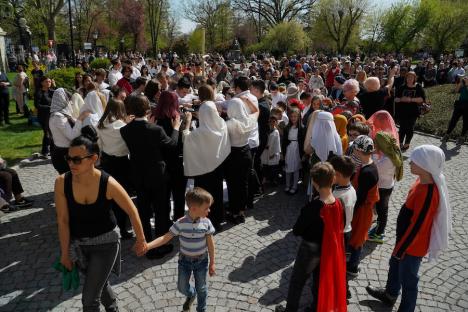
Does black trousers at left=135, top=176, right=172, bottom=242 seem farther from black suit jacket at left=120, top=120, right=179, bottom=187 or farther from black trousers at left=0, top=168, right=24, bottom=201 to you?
black trousers at left=0, top=168, right=24, bottom=201

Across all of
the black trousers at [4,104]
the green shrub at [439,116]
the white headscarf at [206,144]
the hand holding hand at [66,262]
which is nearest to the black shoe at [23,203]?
the white headscarf at [206,144]

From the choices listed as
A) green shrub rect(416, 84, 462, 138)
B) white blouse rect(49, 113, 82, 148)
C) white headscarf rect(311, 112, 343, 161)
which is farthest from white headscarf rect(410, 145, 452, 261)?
green shrub rect(416, 84, 462, 138)

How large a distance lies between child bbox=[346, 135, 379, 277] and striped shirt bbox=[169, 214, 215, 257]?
1.84 metres

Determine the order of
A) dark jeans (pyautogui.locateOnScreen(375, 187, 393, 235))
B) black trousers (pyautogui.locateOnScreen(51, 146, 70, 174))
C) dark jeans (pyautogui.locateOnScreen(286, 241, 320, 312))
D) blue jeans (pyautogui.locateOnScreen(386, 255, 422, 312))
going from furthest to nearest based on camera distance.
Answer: black trousers (pyautogui.locateOnScreen(51, 146, 70, 174))
dark jeans (pyautogui.locateOnScreen(375, 187, 393, 235))
blue jeans (pyautogui.locateOnScreen(386, 255, 422, 312))
dark jeans (pyautogui.locateOnScreen(286, 241, 320, 312))

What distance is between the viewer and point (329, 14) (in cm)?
4781

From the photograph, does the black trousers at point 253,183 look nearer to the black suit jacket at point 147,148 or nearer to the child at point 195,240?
the black suit jacket at point 147,148

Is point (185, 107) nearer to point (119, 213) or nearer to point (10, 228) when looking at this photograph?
point (119, 213)

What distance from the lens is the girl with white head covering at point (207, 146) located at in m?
4.83

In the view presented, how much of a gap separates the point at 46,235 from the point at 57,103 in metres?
1.99

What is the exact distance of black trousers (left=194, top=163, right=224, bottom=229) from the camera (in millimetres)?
5227

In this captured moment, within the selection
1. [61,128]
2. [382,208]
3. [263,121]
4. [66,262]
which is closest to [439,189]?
[382,208]

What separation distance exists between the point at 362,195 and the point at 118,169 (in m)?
3.29

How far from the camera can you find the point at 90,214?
3.10 meters

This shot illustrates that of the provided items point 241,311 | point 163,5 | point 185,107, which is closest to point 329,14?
point 163,5
